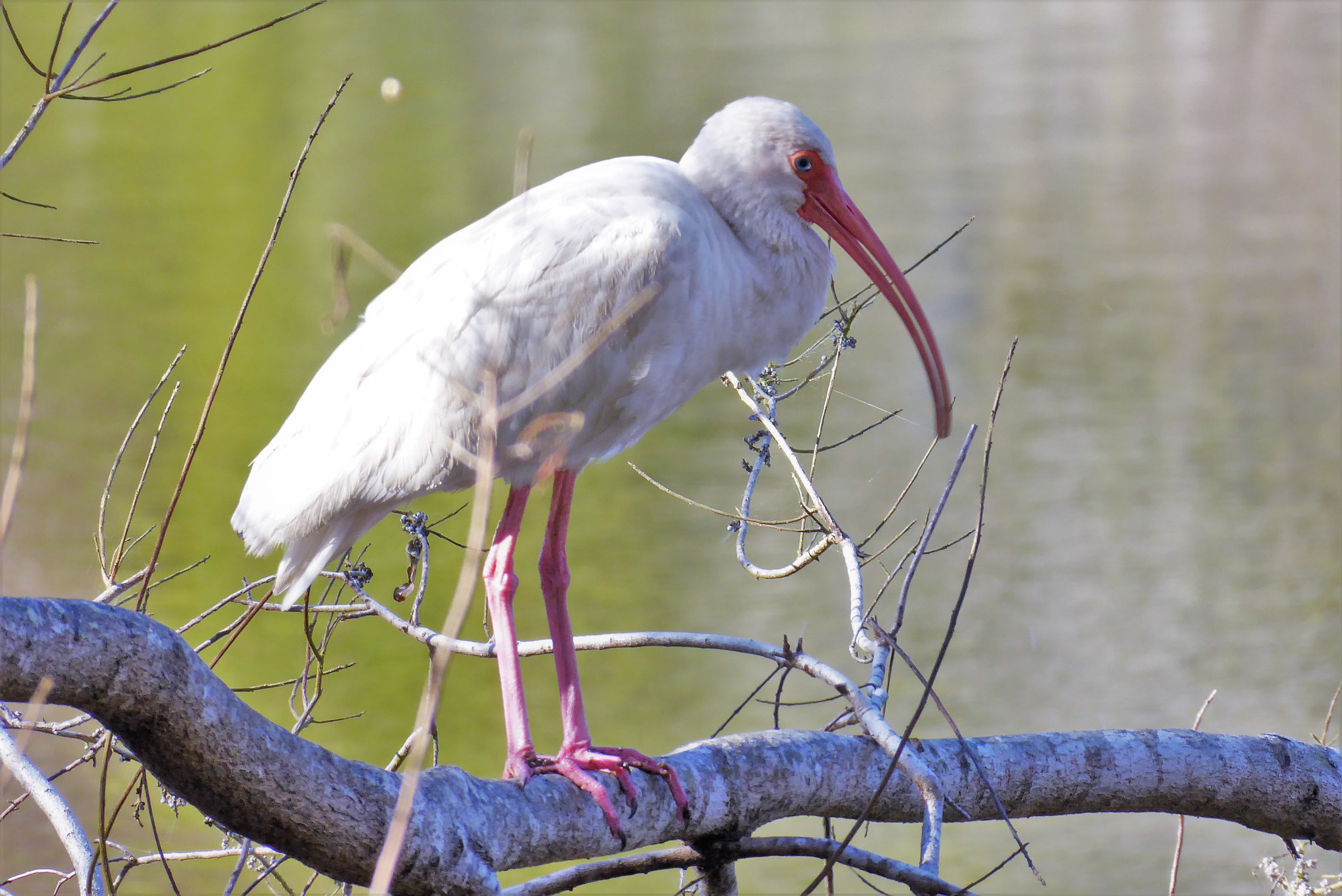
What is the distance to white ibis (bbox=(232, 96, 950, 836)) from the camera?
330 cm

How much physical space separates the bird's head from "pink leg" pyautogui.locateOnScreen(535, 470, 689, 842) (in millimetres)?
839

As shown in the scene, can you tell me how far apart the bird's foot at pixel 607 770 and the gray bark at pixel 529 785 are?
0.02 m

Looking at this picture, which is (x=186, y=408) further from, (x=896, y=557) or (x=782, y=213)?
(x=782, y=213)

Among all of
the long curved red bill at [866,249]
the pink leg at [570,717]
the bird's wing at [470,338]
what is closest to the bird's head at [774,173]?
the long curved red bill at [866,249]

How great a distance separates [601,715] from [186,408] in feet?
27.1

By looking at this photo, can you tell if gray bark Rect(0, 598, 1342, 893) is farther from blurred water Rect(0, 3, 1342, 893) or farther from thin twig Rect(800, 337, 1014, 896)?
blurred water Rect(0, 3, 1342, 893)

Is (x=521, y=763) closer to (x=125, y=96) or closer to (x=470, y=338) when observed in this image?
(x=470, y=338)

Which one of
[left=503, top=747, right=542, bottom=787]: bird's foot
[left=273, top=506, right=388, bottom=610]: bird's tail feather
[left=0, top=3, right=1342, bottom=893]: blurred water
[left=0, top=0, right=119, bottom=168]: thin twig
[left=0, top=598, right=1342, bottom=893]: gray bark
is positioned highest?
[left=0, top=3, right=1342, bottom=893]: blurred water

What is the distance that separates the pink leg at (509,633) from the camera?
3.20m

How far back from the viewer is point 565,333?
3340mm

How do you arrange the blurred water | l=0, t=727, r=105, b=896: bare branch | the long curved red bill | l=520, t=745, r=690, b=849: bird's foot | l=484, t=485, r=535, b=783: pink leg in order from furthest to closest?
the blurred water → the long curved red bill → l=484, t=485, r=535, b=783: pink leg → l=520, t=745, r=690, b=849: bird's foot → l=0, t=727, r=105, b=896: bare branch

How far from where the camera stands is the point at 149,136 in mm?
29750

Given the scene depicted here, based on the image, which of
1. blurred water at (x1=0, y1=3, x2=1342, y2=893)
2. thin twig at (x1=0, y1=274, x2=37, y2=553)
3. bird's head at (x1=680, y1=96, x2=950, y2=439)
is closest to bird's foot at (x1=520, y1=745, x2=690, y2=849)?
bird's head at (x1=680, y1=96, x2=950, y2=439)

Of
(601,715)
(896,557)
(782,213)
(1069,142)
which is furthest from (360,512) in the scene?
(1069,142)
